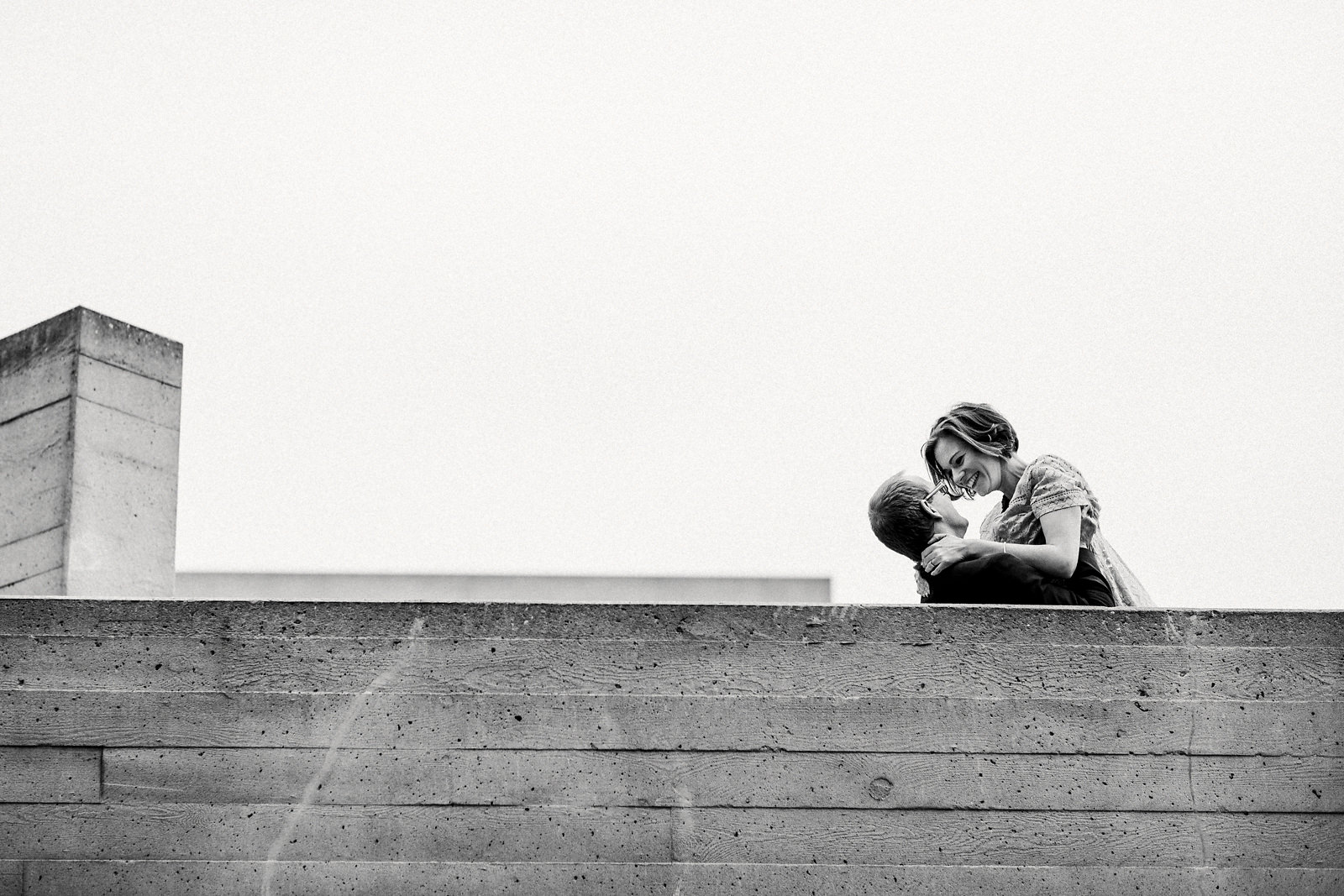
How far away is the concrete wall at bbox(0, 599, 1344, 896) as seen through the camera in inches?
211

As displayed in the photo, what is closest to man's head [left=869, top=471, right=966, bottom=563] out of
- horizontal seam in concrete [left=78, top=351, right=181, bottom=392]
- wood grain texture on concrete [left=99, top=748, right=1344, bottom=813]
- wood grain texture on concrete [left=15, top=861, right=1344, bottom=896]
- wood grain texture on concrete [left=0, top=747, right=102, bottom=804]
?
wood grain texture on concrete [left=99, top=748, right=1344, bottom=813]

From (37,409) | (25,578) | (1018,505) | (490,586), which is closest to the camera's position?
(1018,505)

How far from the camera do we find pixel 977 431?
6.36m

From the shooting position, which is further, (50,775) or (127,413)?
(127,413)

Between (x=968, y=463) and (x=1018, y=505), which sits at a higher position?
(x=968, y=463)

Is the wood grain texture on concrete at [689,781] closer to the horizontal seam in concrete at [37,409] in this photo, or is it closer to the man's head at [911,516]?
the man's head at [911,516]

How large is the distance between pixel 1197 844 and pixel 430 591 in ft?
46.5

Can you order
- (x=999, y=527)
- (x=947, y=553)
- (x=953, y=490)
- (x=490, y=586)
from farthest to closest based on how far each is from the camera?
(x=490, y=586) → (x=953, y=490) → (x=999, y=527) → (x=947, y=553)

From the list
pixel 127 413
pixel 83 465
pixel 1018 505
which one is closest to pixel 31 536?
pixel 83 465

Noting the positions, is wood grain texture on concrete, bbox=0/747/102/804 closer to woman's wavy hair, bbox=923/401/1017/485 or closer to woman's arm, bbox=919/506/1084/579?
woman's arm, bbox=919/506/1084/579

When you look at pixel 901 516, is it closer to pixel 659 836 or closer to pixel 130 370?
pixel 659 836

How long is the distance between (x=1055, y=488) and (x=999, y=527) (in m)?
0.35

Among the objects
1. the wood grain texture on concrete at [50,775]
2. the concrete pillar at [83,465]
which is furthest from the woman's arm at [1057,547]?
the concrete pillar at [83,465]

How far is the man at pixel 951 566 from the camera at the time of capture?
19.0 feet
